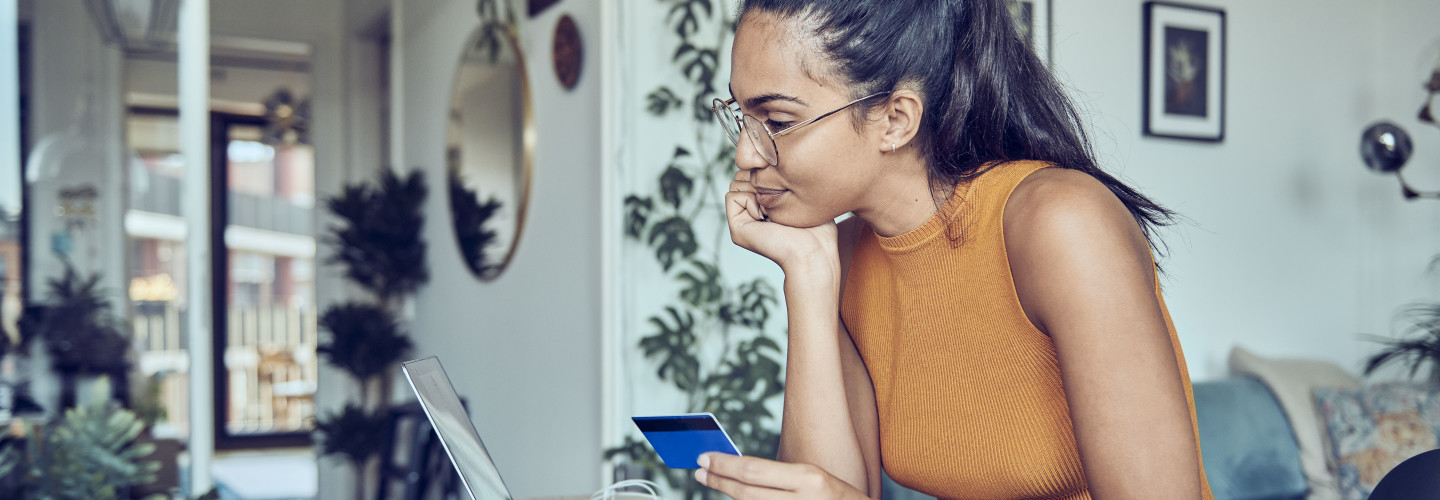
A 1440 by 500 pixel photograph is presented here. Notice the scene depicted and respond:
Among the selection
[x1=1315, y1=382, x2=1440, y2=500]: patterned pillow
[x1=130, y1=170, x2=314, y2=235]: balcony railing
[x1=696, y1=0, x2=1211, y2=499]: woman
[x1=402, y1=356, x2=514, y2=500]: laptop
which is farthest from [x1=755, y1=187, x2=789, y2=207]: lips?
[x1=130, y1=170, x2=314, y2=235]: balcony railing

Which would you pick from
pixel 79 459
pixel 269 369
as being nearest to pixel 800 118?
pixel 79 459

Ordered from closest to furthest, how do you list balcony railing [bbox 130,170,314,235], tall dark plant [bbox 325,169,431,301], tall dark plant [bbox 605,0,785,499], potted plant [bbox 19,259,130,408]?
tall dark plant [bbox 605,0,785,499] < potted plant [bbox 19,259,130,408] < tall dark plant [bbox 325,169,431,301] < balcony railing [bbox 130,170,314,235]

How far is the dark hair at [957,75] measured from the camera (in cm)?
107

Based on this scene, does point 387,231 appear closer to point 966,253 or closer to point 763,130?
point 763,130

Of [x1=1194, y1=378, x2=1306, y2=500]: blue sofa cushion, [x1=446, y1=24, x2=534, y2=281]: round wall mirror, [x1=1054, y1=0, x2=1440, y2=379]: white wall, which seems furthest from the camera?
[x1=446, y1=24, x2=534, y2=281]: round wall mirror

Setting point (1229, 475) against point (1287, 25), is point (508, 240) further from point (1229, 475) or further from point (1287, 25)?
point (1287, 25)

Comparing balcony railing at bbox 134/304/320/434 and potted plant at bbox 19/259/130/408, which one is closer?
potted plant at bbox 19/259/130/408

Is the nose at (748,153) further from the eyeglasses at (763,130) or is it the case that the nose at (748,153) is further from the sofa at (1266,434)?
the sofa at (1266,434)

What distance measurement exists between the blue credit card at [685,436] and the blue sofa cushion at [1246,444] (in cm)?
222

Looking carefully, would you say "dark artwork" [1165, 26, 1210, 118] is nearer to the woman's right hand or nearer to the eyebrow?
the woman's right hand

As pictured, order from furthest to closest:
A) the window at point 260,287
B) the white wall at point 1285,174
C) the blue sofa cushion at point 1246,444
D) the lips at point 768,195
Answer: the window at point 260,287
the white wall at point 1285,174
the blue sofa cushion at point 1246,444
the lips at point 768,195

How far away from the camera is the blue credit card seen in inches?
39.1

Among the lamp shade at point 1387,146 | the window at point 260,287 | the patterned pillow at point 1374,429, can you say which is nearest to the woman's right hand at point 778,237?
the patterned pillow at point 1374,429

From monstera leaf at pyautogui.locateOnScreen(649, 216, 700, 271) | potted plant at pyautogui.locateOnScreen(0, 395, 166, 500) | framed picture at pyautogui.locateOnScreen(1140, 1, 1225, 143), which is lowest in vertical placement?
potted plant at pyautogui.locateOnScreen(0, 395, 166, 500)
